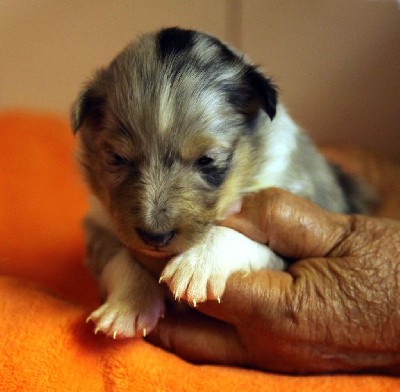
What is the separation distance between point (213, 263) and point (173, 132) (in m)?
0.52

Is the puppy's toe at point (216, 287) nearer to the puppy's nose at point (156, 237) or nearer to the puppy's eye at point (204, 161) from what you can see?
the puppy's nose at point (156, 237)

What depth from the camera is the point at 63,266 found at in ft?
11.0

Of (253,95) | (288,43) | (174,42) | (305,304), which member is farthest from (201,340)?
(288,43)

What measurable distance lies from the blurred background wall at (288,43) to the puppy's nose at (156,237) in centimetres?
256

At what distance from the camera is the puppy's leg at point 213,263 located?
6.97ft

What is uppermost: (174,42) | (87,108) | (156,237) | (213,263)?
(174,42)

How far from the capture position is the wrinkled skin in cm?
215

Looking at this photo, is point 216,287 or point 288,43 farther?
point 288,43

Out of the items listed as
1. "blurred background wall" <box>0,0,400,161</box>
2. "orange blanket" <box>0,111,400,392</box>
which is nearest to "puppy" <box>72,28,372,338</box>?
"orange blanket" <box>0,111,400,392</box>

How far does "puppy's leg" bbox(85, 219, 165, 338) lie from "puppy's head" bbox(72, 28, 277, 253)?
0.27 meters

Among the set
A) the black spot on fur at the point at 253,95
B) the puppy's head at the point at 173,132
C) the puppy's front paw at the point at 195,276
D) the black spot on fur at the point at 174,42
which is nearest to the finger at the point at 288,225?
the puppy's head at the point at 173,132

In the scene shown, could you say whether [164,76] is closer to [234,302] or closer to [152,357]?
[234,302]

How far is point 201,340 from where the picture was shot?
2303 millimetres

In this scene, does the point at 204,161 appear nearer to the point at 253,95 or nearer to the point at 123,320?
Result: the point at 253,95
